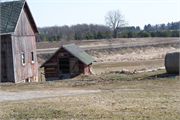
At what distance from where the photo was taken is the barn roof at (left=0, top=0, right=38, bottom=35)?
19.6m

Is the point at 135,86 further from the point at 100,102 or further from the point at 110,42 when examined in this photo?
the point at 110,42

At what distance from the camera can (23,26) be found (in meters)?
22.0

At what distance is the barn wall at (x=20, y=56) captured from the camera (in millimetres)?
20234

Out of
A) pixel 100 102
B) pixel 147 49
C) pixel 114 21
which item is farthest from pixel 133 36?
pixel 100 102

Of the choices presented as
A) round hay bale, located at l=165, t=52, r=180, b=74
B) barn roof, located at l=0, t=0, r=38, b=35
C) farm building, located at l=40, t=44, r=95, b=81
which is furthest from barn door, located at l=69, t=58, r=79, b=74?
round hay bale, located at l=165, t=52, r=180, b=74

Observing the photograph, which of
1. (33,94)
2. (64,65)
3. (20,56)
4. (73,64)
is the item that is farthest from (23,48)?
(33,94)

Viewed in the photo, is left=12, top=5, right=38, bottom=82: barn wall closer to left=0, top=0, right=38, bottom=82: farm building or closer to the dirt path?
left=0, top=0, right=38, bottom=82: farm building

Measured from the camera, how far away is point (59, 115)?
364 inches

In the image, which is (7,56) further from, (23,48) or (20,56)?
(23,48)

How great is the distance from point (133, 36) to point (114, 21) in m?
16.0

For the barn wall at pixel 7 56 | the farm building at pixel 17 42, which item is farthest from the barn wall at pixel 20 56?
the barn wall at pixel 7 56

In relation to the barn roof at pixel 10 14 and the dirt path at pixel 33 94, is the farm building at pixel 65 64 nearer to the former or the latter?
the barn roof at pixel 10 14

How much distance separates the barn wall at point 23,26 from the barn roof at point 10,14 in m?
0.56

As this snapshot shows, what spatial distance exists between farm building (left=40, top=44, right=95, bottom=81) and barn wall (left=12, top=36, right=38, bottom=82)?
1885mm
